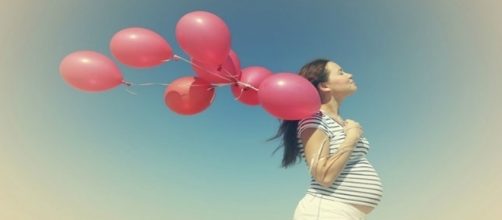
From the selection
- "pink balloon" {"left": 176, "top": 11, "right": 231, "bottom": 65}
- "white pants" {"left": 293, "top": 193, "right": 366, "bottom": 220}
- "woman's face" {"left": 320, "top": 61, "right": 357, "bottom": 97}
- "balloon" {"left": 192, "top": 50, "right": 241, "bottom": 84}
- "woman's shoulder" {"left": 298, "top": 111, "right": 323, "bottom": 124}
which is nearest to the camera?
"white pants" {"left": 293, "top": 193, "right": 366, "bottom": 220}

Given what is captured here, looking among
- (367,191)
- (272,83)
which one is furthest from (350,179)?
(272,83)

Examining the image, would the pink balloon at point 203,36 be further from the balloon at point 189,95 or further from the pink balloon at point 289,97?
the pink balloon at point 289,97

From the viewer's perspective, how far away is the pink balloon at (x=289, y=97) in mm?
2539

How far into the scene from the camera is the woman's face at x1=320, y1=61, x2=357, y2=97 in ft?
9.22

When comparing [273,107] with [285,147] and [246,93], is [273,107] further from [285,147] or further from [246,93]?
[246,93]

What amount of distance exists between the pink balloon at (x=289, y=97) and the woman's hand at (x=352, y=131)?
22 cm

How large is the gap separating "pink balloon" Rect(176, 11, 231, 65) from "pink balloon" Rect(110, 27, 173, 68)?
0.23m

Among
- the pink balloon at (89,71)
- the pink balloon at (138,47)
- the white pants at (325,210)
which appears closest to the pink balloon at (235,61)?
the pink balloon at (138,47)

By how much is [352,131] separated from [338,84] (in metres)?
0.52

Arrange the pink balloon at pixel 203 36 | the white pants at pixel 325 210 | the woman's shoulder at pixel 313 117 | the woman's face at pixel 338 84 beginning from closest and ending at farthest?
the white pants at pixel 325 210
the woman's shoulder at pixel 313 117
the woman's face at pixel 338 84
the pink balloon at pixel 203 36

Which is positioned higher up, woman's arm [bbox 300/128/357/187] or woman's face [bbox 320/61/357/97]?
woman's face [bbox 320/61/357/97]

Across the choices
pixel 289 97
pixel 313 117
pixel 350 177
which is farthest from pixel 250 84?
pixel 350 177

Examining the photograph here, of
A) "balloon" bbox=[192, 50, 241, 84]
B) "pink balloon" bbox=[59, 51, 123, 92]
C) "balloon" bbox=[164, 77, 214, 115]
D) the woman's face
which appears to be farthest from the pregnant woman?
"pink balloon" bbox=[59, 51, 123, 92]

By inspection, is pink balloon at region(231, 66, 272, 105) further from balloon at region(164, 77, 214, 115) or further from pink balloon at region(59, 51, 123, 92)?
pink balloon at region(59, 51, 123, 92)
